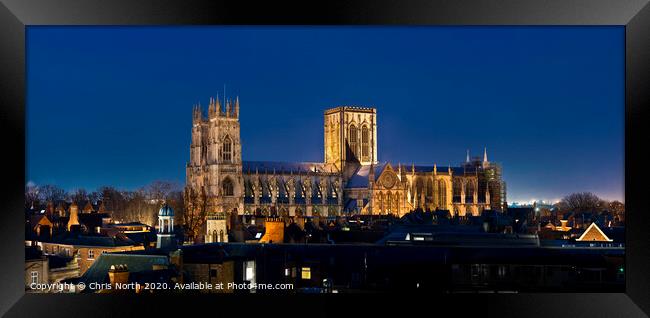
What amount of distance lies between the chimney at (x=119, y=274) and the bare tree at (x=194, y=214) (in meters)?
10.3

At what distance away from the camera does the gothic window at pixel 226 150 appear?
1802 inches

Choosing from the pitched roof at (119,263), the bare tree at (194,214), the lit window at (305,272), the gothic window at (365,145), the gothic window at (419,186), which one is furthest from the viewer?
the gothic window at (365,145)

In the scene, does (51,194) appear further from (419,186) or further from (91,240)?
(419,186)

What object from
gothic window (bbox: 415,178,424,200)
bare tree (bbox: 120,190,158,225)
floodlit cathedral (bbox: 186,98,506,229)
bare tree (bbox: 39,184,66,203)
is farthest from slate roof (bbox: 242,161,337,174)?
bare tree (bbox: 39,184,66,203)

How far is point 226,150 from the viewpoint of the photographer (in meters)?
46.3

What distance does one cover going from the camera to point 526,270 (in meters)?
15.9

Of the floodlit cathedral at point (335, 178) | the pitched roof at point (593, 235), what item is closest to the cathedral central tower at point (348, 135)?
the floodlit cathedral at point (335, 178)

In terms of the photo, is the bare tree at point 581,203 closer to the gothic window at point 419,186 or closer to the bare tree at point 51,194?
the bare tree at point 51,194

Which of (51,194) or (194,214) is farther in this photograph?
(194,214)

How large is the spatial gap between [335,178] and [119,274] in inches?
1501

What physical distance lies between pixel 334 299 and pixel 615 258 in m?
8.41

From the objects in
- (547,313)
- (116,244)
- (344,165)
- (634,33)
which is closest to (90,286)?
(116,244)
